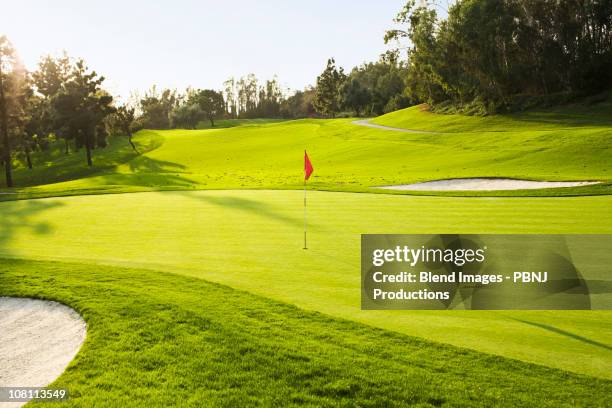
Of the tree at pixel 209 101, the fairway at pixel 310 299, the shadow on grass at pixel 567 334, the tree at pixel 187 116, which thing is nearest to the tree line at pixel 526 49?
the fairway at pixel 310 299

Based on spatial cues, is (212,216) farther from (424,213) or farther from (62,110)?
(62,110)

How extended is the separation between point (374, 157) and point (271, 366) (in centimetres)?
4283

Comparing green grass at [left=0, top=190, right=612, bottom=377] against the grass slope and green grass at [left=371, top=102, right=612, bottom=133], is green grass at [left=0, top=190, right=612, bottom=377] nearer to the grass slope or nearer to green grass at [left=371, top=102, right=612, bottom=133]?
the grass slope

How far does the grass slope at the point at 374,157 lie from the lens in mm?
31672

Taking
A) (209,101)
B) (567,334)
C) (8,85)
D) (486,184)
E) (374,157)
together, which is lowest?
(486,184)

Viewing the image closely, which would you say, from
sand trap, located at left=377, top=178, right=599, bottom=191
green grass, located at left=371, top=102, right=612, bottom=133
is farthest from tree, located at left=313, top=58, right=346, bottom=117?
sand trap, located at left=377, top=178, right=599, bottom=191

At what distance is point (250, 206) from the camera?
16.3m

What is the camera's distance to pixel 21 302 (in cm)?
792

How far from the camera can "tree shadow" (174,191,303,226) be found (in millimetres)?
13626

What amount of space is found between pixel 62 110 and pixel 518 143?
45.5 metres

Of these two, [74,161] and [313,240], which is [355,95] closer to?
[74,161]
